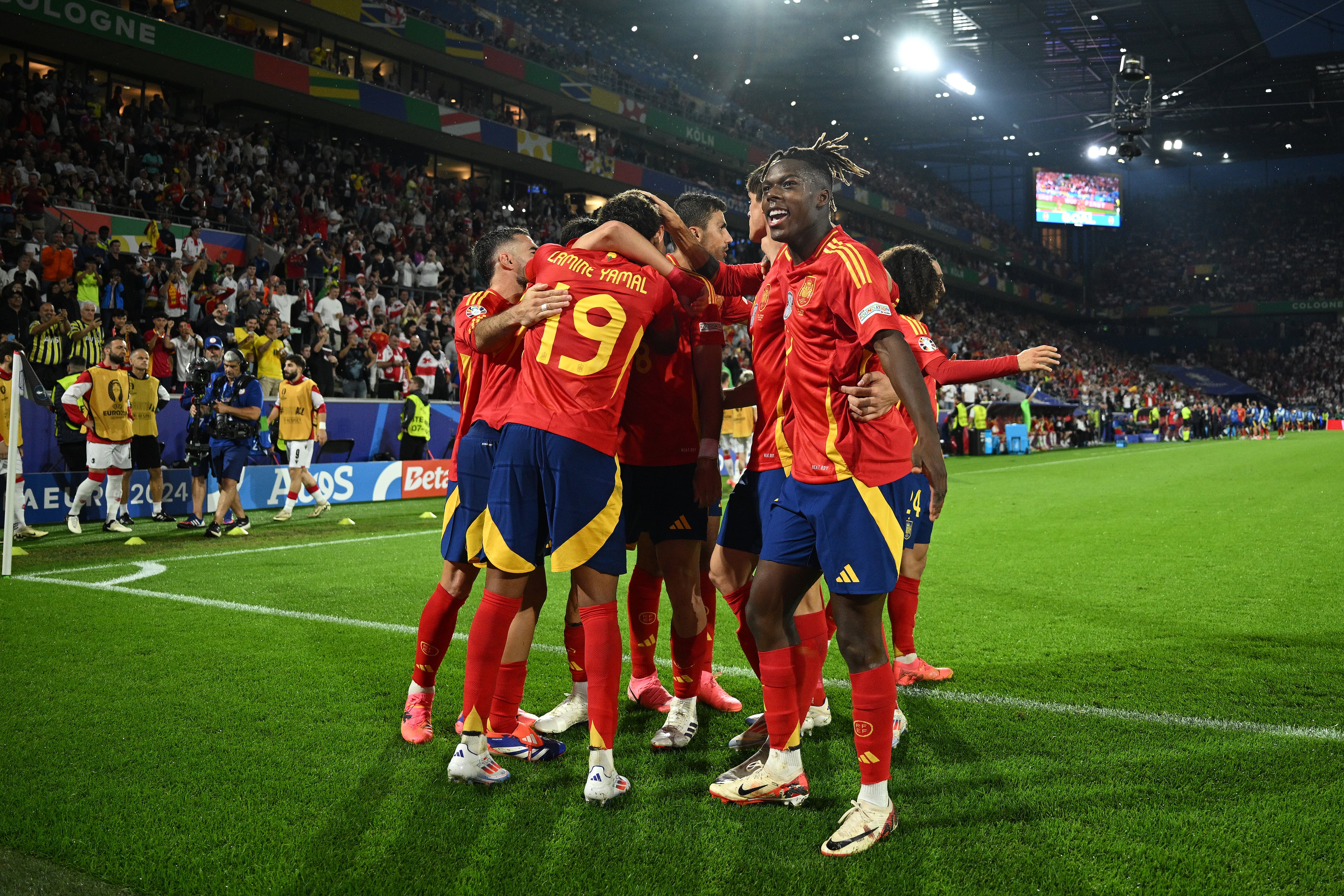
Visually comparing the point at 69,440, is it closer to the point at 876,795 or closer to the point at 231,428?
the point at 231,428

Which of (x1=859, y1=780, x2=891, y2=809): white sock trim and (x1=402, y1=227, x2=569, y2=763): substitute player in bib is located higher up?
(x1=402, y1=227, x2=569, y2=763): substitute player in bib

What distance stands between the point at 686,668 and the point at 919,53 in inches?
1549

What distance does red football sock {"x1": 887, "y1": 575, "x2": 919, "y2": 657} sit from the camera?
464cm

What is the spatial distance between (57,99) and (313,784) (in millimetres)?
20564

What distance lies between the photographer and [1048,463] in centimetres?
2508

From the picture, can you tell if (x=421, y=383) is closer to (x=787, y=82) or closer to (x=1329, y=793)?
(x=1329, y=793)

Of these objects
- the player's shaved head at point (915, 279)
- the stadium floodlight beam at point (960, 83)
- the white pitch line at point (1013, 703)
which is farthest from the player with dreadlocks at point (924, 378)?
the stadium floodlight beam at point (960, 83)

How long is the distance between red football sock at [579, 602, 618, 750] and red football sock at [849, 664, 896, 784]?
877 millimetres

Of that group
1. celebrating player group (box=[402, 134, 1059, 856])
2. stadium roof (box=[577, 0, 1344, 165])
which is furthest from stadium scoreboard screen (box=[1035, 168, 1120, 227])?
celebrating player group (box=[402, 134, 1059, 856])

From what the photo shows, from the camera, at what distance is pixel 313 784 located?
11.2 feet

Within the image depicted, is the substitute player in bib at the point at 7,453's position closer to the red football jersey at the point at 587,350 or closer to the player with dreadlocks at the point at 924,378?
the red football jersey at the point at 587,350

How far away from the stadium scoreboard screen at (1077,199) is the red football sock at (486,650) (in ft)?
198

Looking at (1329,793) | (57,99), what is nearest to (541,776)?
(1329,793)

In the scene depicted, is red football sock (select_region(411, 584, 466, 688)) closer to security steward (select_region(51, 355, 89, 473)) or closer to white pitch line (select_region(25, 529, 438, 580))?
white pitch line (select_region(25, 529, 438, 580))
